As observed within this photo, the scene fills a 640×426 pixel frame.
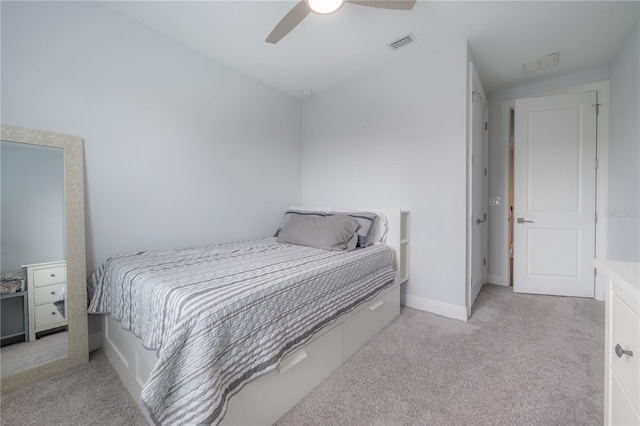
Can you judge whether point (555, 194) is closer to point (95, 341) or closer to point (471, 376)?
point (471, 376)

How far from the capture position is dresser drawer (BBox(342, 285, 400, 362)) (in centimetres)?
171

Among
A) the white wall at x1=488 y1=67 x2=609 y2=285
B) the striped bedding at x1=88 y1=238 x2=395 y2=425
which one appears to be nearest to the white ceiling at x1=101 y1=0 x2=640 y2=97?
the white wall at x1=488 y1=67 x2=609 y2=285

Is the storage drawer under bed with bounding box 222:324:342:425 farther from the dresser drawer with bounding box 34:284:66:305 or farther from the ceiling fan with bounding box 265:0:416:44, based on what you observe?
the ceiling fan with bounding box 265:0:416:44

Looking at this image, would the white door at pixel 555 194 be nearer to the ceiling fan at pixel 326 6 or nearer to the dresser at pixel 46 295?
the ceiling fan at pixel 326 6

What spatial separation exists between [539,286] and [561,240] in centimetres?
57

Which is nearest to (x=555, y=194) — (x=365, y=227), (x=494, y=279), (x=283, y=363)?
(x=494, y=279)

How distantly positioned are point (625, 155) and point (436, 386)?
261cm

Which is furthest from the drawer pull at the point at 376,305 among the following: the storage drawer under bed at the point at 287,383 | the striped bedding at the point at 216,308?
the storage drawer under bed at the point at 287,383

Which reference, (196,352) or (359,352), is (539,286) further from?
(196,352)

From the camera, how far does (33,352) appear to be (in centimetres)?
154

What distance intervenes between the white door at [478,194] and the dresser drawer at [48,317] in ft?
10.3

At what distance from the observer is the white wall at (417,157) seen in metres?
2.29

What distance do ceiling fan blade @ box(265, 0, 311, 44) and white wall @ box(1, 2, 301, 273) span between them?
968 millimetres

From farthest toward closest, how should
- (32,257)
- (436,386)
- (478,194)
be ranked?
(478,194) → (32,257) → (436,386)
